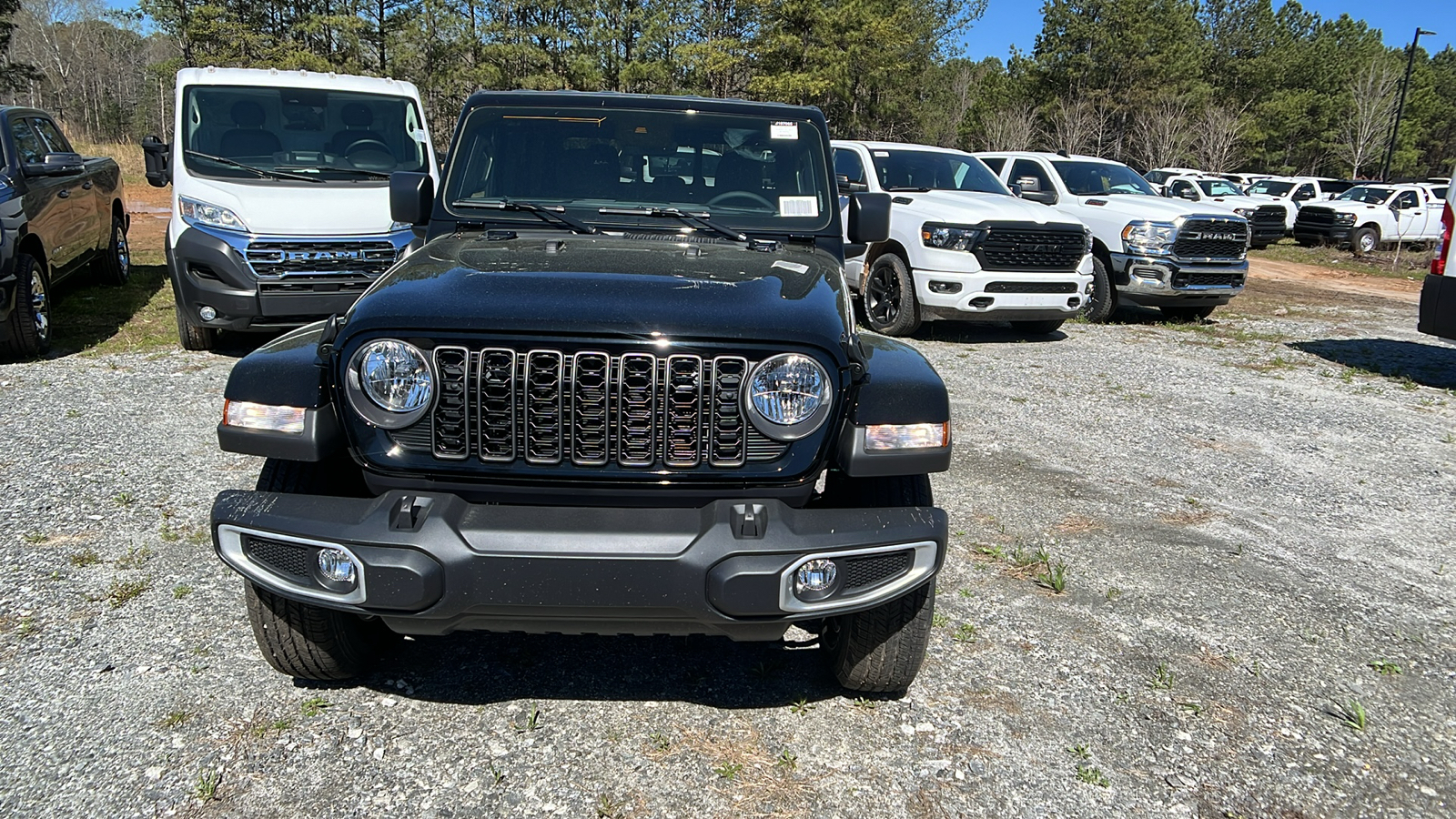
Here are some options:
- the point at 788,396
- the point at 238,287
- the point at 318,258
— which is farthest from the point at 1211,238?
the point at 788,396

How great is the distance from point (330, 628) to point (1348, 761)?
3106 mm

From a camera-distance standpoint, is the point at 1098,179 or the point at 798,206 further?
the point at 1098,179

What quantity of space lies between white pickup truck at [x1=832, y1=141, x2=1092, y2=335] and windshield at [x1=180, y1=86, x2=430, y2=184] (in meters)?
4.07

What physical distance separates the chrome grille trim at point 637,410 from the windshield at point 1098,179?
11103 millimetres

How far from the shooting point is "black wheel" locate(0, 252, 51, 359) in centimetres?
729

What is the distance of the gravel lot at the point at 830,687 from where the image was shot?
109 inches

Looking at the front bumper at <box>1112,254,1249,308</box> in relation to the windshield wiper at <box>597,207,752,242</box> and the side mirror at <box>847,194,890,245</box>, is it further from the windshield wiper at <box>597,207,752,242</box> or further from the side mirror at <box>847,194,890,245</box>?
the windshield wiper at <box>597,207,752,242</box>

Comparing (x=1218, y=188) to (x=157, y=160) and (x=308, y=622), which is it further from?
(x=308, y=622)

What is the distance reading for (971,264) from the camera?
9477mm

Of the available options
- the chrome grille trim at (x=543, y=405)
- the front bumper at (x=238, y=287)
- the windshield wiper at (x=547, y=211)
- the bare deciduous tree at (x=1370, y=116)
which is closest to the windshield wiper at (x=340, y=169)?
the front bumper at (x=238, y=287)

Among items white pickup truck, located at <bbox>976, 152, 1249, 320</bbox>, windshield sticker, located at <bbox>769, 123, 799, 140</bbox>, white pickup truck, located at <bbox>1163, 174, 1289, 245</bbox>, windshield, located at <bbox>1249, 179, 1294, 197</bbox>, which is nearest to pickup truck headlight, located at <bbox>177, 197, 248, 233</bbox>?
windshield sticker, located at <bbox>769, 123, 799, 140</bbox>

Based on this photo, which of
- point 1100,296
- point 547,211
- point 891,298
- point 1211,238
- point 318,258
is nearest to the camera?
point 547,211

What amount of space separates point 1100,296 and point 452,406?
34.9 feet

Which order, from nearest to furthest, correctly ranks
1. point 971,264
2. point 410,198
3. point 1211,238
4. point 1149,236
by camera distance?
point 410,198
point 971,264
point 1149,236
point 1211,238
